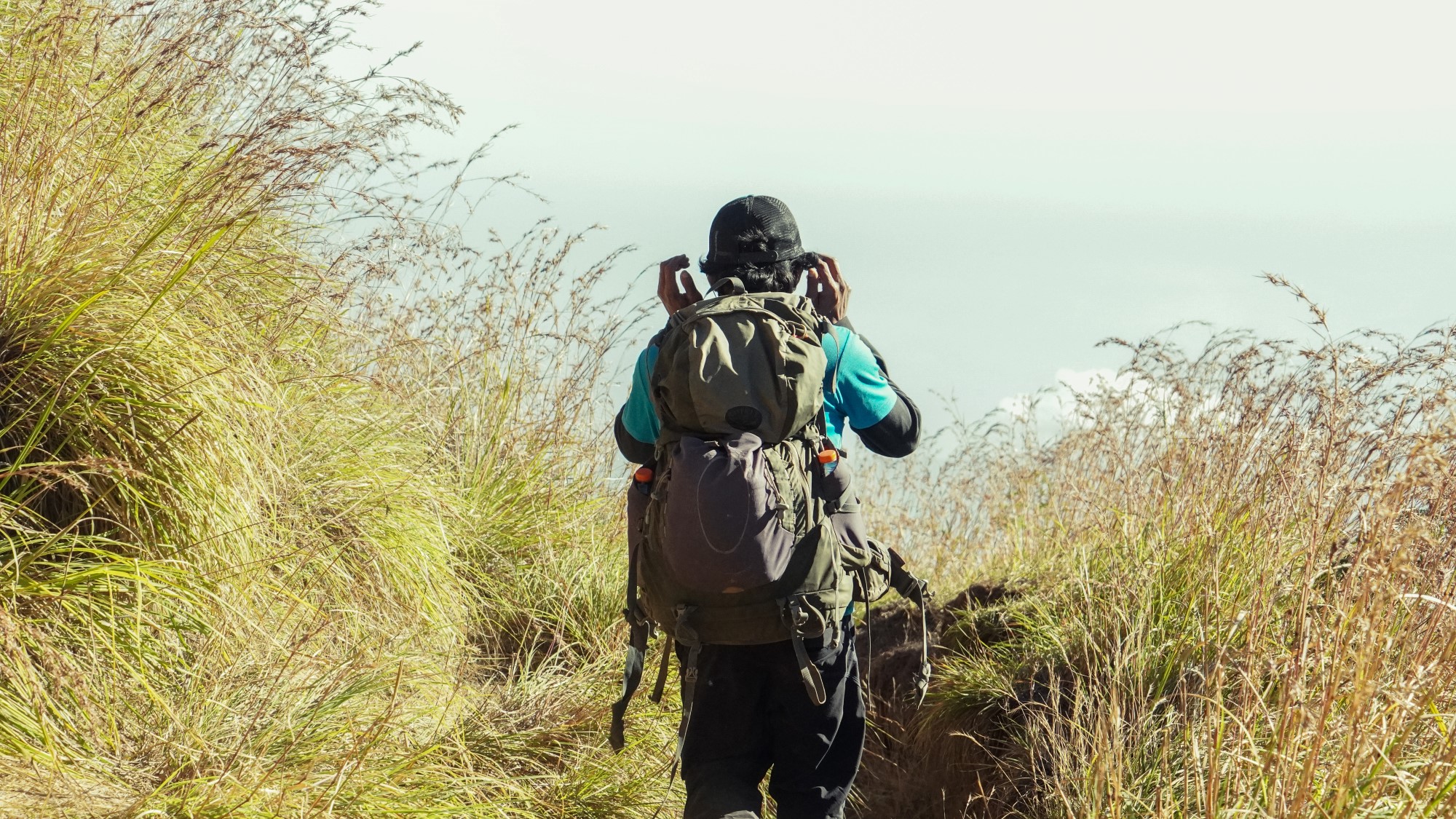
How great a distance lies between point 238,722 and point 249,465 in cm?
88

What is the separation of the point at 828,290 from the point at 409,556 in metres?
1.98

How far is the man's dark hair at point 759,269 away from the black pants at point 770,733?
89cm

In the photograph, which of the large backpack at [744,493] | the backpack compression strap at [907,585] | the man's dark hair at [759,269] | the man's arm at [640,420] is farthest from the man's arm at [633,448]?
the backpack compression strap at [907,585]

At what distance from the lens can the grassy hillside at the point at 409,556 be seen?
8.74 feet

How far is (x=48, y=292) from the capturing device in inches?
132

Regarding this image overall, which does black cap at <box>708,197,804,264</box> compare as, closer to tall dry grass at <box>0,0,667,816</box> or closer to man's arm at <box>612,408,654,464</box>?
man's arm at <box>612,408,654,464</box>

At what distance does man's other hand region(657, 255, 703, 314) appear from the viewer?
3141 millimetres

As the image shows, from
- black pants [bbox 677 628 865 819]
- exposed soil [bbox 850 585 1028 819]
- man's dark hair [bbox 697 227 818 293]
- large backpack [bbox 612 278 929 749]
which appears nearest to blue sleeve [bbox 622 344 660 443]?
large backpack [bbox 612 278 929 749]

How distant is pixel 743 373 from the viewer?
2.62m

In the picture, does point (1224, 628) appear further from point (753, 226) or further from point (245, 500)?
point (245, 500)

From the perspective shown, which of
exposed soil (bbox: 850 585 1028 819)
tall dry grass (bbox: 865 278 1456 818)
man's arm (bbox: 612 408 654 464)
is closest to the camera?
tall dry grass (bbox: 865 278 1456 818)

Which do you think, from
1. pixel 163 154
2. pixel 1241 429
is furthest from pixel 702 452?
pixel 163 154

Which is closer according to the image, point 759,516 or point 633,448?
point 759,516

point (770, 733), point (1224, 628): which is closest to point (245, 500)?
point (770, 733)
